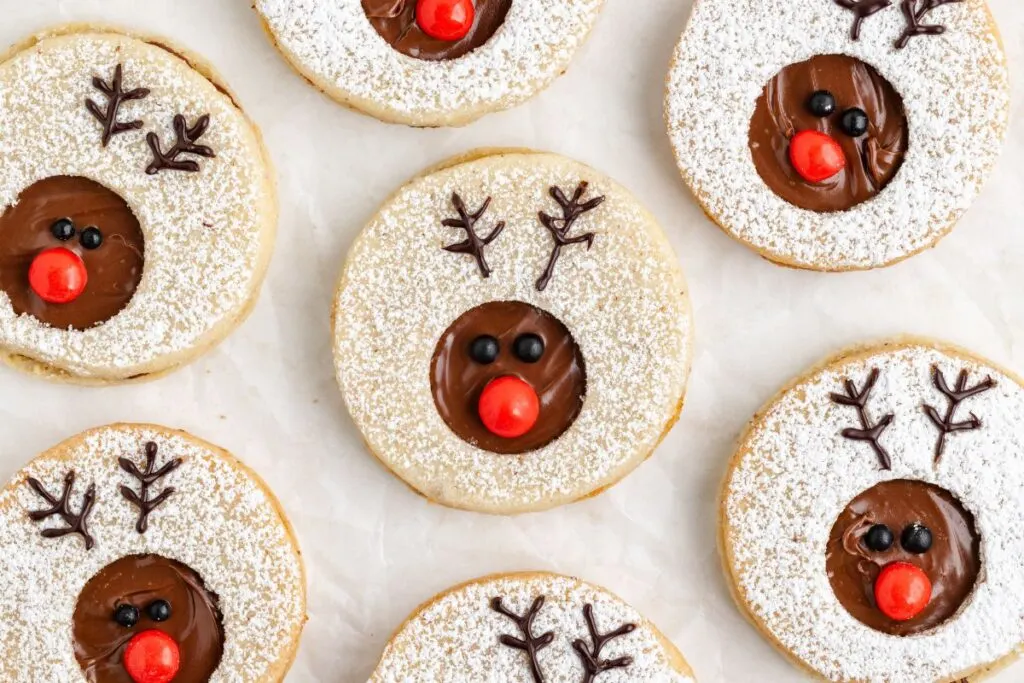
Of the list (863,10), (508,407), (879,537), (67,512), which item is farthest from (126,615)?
(863,10)

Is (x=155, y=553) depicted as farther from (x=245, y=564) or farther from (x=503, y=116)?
(x=503, y=116)

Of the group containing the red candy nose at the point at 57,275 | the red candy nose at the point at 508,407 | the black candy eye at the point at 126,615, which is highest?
the red candy nose at the point at 57,275

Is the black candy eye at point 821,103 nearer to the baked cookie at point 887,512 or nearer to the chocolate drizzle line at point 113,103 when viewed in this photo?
the baked cookie at point 887,512

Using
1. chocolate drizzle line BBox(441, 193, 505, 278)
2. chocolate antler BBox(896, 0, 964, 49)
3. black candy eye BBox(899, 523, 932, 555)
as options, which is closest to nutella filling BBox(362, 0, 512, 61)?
chocolate drizzle line BBox(441, 193, 505, 278)

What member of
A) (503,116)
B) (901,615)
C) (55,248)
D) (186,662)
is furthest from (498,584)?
(55,248)

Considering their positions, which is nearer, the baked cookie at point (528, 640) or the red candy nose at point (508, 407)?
the red candy nose at point (508, 407)

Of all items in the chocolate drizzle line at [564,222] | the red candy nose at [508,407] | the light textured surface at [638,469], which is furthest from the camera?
the light textured surface at [638,469]

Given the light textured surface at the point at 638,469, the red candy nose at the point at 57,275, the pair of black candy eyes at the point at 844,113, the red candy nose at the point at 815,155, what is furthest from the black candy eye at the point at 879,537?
the red candy nose at the point at 57,275

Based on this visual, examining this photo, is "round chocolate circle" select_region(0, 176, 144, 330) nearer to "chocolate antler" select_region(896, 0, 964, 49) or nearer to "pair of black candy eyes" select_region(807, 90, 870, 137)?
"pair of black candy eyes" select_region(807, 90, 870, 137)
